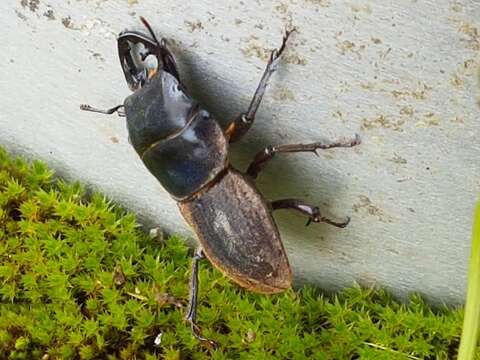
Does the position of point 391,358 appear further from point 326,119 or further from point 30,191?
point 30,191

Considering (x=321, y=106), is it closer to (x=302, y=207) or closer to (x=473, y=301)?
(x=302, y=207)

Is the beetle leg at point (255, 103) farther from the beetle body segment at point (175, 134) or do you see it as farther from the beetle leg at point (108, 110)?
the beetle leg at point (108, 110)

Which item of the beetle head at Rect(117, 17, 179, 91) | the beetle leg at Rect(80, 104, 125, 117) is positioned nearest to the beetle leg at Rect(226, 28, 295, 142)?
the beetle head at Rect(117, 17, 179, 91)

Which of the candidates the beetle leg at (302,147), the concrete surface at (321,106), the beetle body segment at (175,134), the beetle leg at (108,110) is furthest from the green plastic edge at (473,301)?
the beetle leg at (108,110)

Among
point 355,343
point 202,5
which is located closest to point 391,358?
point 355,343

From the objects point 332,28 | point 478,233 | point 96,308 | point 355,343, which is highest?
Result: point 332,28

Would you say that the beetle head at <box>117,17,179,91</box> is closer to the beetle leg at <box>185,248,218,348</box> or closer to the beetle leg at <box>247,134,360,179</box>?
the beetle leg at <box>247,134,360,179</box>
